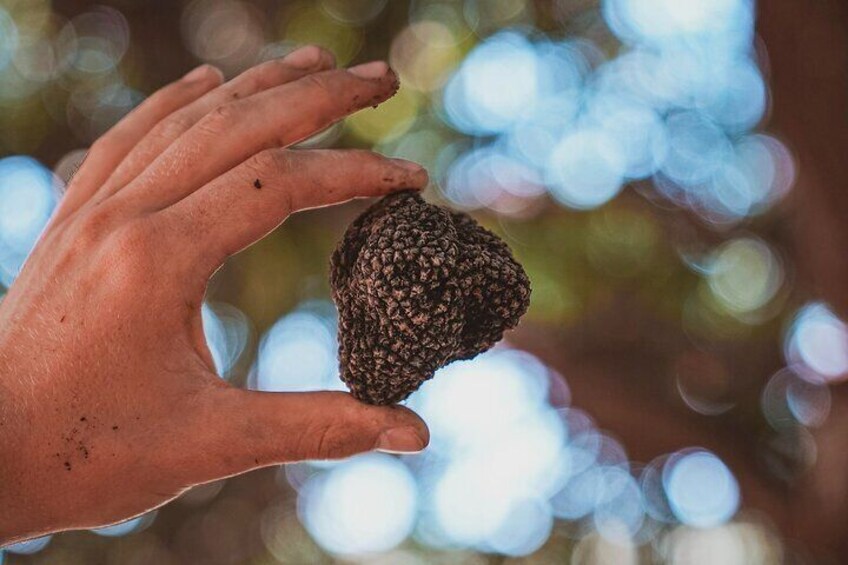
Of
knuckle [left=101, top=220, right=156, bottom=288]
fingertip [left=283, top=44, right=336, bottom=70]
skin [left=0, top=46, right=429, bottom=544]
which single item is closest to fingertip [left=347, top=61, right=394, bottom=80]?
fingertip [left=283, top=44, right=336, bottom=70]

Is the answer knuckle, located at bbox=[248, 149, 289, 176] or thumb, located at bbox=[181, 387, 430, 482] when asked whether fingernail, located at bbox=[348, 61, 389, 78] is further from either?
thumb, located at bbox=[181, 387, 430, 482]

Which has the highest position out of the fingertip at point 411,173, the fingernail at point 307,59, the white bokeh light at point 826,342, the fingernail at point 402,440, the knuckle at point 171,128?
the fingernail at point 307,59

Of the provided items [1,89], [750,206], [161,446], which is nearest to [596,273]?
[750,206]

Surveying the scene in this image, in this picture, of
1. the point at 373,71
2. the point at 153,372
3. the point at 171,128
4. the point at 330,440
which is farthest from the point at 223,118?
the point at 330,440

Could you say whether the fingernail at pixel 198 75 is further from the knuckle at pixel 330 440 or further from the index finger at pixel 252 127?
the knuckle at pixel 330 440

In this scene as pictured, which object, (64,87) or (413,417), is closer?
(413,417)

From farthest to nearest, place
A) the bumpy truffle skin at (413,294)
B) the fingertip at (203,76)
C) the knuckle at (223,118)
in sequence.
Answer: the fingertip at (203,76), the knuckle at (223,118), the bumpy truffle skin at (413,294)

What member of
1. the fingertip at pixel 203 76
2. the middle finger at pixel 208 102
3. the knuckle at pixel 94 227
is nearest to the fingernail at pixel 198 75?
the fingertip at pixel 203 76

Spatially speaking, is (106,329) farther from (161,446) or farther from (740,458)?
(740,458)

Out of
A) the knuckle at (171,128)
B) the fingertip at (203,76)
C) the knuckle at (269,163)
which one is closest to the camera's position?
the knuckle at (269,163)
